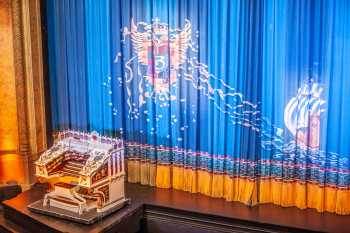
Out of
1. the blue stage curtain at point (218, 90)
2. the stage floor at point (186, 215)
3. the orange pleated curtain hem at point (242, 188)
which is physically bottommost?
the stage floor at point (186, 215)

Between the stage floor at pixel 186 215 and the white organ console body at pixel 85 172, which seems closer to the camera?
the stage floor at pixel 186 215

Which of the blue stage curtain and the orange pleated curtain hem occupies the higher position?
the blue stage curtain

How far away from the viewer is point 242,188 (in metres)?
4.98

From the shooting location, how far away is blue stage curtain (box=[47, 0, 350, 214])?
4.56m

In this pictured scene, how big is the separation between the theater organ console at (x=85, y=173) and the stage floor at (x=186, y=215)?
0.53 feet

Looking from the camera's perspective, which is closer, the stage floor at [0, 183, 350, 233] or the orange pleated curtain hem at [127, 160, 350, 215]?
the stage floor at [0, 183, 350, 233]

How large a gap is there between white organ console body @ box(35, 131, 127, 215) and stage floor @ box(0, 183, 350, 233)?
17 cm

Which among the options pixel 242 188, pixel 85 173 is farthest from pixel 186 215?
pixel 85 173

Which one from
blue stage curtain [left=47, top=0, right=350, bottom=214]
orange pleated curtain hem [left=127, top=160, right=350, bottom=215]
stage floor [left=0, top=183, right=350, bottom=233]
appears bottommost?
stage floor [left=0, top=183, right=350, bottom=233]

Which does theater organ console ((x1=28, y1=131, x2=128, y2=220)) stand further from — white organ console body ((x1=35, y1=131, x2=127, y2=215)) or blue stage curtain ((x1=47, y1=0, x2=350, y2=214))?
blue stage curtain ((x1=47, y1=0, x2=350, y2=214))

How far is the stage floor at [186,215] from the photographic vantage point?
4496mm

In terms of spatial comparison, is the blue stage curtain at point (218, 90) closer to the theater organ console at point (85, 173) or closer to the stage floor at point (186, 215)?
the stage floor at point (186, 215)

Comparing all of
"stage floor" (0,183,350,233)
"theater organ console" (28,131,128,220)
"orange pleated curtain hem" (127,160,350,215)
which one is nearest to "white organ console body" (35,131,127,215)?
"theater organ console" (28,131,128,220)

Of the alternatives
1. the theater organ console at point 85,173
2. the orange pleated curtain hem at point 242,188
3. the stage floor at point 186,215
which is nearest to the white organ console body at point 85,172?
the theater organ console at point 85,173
